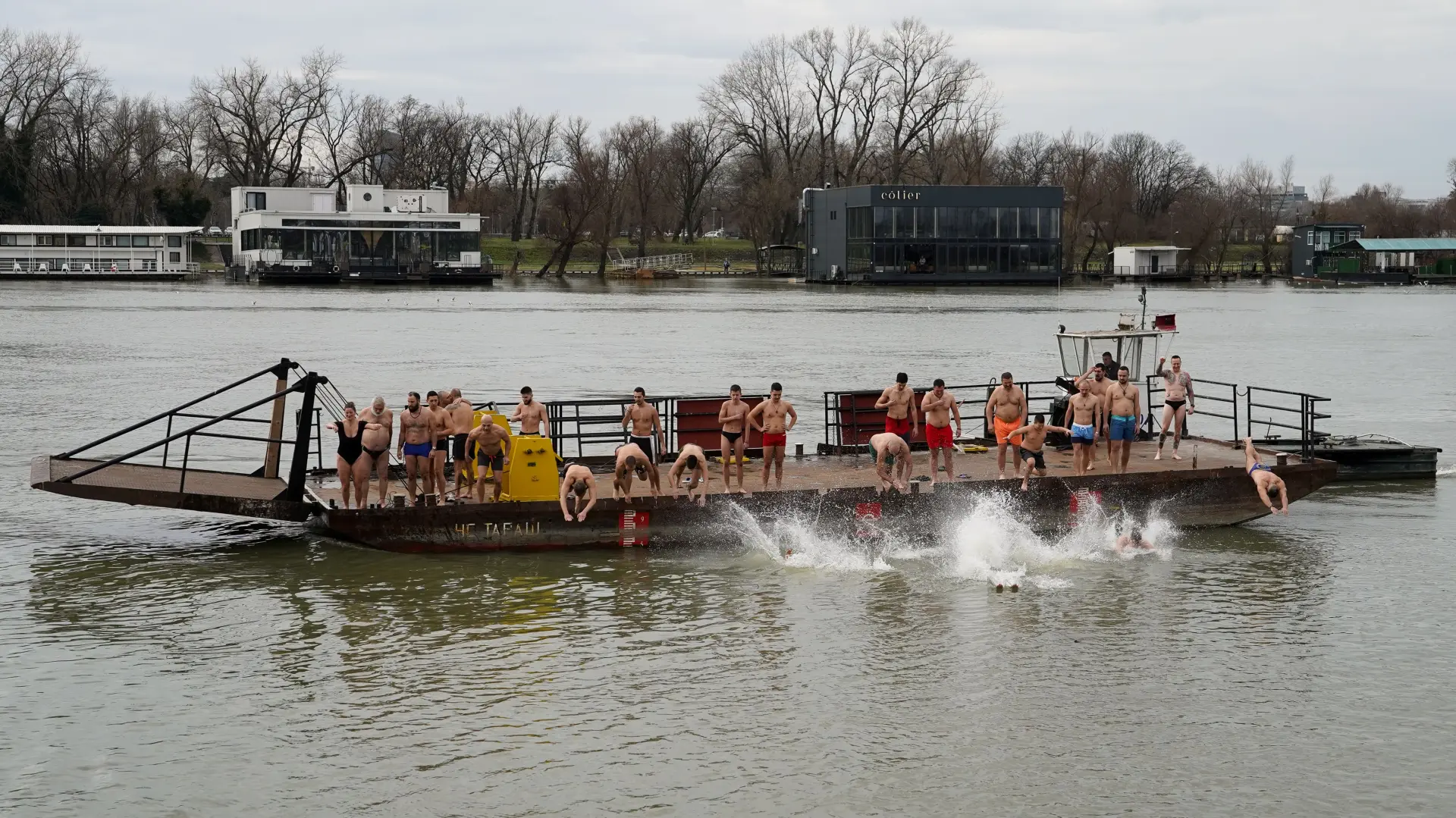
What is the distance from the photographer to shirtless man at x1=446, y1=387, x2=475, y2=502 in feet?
70.5

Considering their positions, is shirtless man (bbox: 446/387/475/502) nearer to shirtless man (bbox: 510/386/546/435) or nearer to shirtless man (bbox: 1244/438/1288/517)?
shirtless man (bbox: 510/386/546/435)

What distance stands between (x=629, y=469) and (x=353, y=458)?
394cm

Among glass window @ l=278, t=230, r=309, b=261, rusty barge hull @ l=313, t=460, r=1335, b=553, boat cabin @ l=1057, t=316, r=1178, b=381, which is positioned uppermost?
glass window @ l=278, t=230, r=309, b=261

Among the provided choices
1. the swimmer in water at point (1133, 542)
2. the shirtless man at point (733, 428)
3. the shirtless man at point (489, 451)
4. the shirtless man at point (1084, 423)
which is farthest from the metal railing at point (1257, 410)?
the shirtless man at point (489, 451)

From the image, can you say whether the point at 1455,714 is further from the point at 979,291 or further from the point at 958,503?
the point at 979,291

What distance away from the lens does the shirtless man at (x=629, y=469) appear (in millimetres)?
20938

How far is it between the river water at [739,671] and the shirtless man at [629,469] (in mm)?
984

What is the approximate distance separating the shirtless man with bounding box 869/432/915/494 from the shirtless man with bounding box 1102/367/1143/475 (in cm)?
355

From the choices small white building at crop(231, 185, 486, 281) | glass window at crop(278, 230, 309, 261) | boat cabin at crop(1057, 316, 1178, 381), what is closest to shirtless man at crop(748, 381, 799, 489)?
boat cabin at crop(1057, 316, 1178, 381)

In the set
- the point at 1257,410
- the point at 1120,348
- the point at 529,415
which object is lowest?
the point at 1257,410

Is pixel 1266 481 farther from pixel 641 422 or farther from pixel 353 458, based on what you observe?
pixel 353 458

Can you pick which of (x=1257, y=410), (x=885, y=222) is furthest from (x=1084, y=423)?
(x=885, y=222)

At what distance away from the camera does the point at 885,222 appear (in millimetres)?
113938

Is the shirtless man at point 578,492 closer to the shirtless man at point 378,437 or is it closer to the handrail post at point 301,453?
the shirtless man at point 378,437
